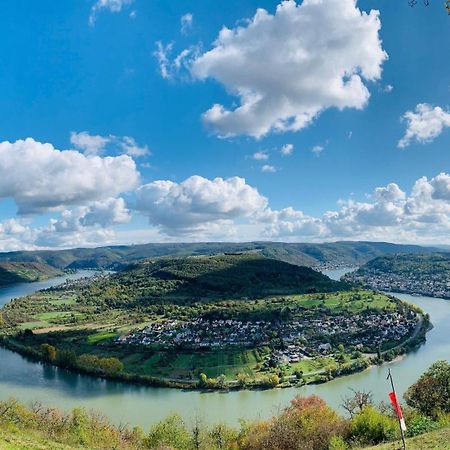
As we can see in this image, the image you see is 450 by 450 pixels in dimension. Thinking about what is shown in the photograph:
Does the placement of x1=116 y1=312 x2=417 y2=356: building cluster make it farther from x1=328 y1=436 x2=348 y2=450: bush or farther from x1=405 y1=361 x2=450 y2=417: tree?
x1=328 y1=436 x2=348 y2=450: bush

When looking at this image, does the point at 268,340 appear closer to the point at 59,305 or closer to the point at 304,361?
the point at 304,361

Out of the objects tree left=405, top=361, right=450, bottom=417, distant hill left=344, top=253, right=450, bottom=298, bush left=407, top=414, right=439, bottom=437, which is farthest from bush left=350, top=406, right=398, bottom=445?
distant hill left=344, top=253, right=450, bottom=298

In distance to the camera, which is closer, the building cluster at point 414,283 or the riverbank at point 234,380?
the riverbank at point 234,380

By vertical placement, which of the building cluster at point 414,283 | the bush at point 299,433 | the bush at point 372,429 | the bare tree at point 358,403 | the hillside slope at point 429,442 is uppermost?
the hillside slope at point 429,442

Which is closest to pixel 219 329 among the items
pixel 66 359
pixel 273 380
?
pixel 66 359

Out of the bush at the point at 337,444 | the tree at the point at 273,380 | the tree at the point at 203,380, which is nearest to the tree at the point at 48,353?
the tree at the point at 203,380

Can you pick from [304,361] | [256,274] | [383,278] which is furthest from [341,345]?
[383,278]

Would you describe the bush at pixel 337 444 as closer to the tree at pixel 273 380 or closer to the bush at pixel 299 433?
the bush at pixel 299 433
